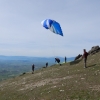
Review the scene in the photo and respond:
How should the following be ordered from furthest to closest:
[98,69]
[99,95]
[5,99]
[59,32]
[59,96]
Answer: [59,32] < [98,69] < [5,99] < [59,96] < [99,95]

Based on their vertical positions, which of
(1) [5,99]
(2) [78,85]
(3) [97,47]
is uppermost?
(3) [97,47]

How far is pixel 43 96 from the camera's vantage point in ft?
83.8

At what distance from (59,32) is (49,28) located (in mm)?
2870

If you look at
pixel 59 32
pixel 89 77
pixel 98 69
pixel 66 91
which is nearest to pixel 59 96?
pixel 66 91

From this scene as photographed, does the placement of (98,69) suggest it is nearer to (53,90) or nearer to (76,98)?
(53,90)

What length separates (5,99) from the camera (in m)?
29.7

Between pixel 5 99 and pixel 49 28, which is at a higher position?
pixel 49 28

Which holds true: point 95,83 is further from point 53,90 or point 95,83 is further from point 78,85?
point 53,90

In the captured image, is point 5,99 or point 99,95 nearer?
point 99,95

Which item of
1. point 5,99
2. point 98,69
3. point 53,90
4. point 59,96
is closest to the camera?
point 59,96

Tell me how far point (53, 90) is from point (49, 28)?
27.3m

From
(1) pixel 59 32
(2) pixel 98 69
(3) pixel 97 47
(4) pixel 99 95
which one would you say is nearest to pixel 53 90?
(4) pixel 99 95

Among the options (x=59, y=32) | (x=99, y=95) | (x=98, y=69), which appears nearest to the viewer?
(x=99, y=95)

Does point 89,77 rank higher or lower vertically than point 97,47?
lower
